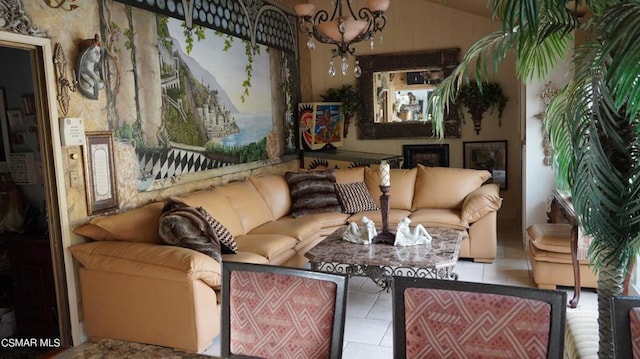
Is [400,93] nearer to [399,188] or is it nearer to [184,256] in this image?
[399,188]

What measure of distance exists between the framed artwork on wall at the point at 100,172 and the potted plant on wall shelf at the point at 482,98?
441 centimetres

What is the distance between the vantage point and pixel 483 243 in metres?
4.71

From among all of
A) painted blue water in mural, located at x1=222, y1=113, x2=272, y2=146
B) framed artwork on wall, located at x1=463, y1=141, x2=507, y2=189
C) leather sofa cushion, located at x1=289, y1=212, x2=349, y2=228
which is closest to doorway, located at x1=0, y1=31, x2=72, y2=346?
painted blue water in mural, located at x1=222, y1=113, x2=272, y2=146

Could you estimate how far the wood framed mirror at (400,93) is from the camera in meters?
6.49

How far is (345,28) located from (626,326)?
2.89 metres

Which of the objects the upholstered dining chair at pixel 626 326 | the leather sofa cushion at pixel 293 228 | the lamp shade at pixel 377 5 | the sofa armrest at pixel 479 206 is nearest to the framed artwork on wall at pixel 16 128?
the leather sofa cushion at pixel 293 228

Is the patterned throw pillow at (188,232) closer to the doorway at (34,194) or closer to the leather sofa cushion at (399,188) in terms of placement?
the doorway at (34,194)

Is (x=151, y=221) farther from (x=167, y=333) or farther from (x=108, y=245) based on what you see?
(x=167, y=333)

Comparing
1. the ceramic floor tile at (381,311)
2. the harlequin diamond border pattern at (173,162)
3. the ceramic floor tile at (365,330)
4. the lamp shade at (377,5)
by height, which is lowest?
the ceramic floor tile at (365,330)

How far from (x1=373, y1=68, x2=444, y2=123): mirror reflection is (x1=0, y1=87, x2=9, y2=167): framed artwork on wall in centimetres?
442

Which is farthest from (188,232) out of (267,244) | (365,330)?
(365,330)

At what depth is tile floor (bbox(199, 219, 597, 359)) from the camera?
309cm

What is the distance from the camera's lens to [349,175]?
223 inches

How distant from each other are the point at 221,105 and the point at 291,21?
2231mm
